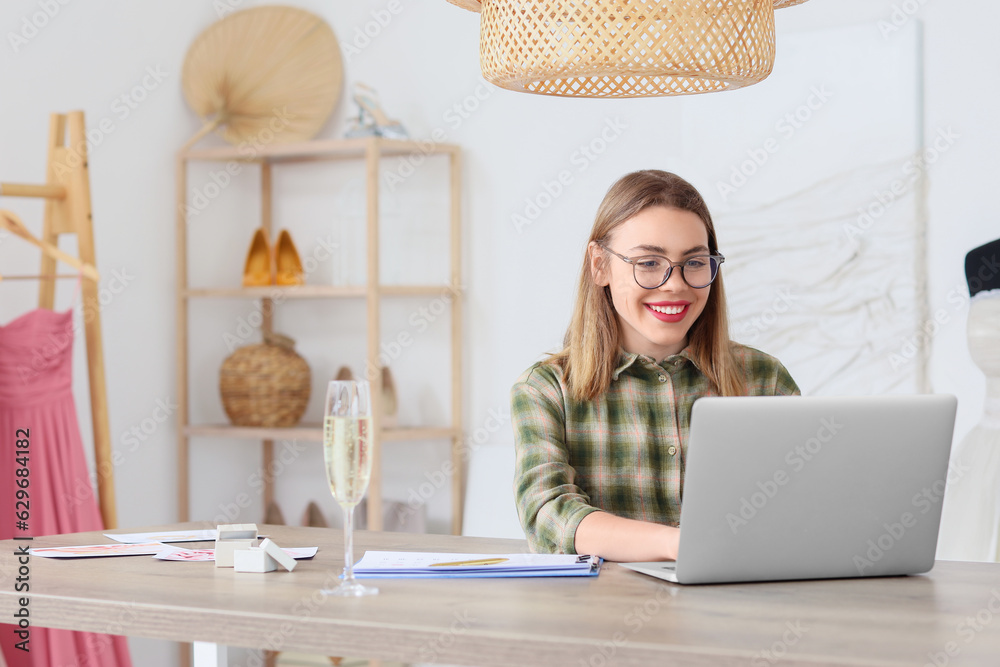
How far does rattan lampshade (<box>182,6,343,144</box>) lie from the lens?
3434 mm

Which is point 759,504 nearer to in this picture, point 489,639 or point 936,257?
point 489,639

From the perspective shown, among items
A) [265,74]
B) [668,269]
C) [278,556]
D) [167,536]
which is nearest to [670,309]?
[668,269]

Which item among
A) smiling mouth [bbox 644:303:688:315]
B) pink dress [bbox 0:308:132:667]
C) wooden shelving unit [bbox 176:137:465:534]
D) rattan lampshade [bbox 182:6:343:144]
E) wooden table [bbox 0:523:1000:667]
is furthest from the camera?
rattan lampshade [bbox 182:6:343:144]

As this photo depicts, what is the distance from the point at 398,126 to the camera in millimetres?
3287

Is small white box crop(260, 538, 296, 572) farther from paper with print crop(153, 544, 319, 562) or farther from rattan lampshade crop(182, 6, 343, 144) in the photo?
rattan lampshade crop(182, 6, 343, 144)

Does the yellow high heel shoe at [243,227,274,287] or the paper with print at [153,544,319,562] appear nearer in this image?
the paper with print at [153,544,319,562]

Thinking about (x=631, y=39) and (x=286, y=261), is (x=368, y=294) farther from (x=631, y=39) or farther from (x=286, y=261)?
(x=631, y=39)

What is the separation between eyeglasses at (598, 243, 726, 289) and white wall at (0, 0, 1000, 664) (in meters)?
1.28

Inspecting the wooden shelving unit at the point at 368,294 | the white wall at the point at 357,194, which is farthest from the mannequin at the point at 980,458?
the wooden shelving unit at the point at 368,294

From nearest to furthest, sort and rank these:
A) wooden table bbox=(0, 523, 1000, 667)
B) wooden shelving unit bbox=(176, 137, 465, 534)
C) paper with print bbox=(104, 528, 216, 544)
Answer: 1. wooden table bbox=(0, 523, 1000, 667)
2. paper with print bbox=(104, 528, 216, 544)
3. wooden shelving unit bbox=(176, 137, 465, 534)

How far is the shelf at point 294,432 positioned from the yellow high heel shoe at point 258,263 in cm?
45

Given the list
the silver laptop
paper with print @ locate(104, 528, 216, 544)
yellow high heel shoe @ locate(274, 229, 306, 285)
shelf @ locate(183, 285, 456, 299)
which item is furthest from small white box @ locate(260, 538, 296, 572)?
yellow high heel shoe @ locate(274, 229, 306, 285)

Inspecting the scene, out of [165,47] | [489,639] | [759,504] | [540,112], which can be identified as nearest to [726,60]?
[759,504]

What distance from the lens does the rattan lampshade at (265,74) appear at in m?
3.43
